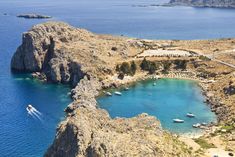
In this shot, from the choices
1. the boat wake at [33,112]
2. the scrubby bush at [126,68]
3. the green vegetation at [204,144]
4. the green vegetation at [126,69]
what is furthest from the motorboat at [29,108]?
the green vegetation at [204,144]

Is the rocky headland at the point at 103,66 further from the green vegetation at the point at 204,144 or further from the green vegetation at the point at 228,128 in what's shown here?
the green vegetation at the point at 204,144

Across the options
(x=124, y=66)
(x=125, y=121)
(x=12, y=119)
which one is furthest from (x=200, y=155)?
(x=124, y=66)

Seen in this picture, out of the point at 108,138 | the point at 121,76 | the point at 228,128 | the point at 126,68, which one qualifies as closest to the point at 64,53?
the point at 121,76

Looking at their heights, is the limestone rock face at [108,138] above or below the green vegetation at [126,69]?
above

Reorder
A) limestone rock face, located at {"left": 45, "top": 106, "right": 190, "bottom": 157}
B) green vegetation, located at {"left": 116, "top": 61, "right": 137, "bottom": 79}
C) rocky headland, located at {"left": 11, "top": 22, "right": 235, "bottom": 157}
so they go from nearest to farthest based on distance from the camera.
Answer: limestone rock face, located at {"left": 45, "top": 106, "right": 190, "bottom": 157}, rocky headland, located at {"left": 11, "top": 22, "right": 235, "bottom": 157}, green vegetation, located at {"left": 116, "top": 61, "right": 137, "bottom": 79}

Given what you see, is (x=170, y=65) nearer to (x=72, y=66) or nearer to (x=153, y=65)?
(x=153, y=65)

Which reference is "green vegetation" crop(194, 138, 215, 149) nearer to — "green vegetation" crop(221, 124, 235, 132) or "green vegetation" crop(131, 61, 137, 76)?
"green vegetation" crop(221, 124, 235, 132)

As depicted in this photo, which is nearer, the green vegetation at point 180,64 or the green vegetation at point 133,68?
the green vegetation at point 133,68

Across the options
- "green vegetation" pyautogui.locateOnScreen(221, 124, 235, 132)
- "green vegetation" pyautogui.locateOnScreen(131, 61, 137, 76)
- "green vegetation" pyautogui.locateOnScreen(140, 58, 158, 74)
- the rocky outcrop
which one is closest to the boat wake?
the rocky outcrop
